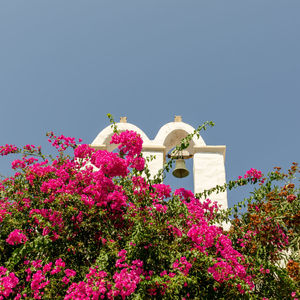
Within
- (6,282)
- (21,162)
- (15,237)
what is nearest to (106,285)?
(6,282)

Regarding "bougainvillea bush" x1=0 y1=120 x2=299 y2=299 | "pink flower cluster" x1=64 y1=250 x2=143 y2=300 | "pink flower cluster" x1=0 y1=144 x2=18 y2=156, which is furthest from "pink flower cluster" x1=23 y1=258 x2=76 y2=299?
"pink flower cluster" x1=0 y1=144 x2=18 y2=156

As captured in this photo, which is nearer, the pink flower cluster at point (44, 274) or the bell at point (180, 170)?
the pink flower cluster at point (44, 274)

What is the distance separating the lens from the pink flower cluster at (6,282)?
3.05m

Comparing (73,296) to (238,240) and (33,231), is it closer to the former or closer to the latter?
(33,231)

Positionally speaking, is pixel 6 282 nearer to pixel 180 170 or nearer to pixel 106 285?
pixel 106 285

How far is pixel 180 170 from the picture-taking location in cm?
657

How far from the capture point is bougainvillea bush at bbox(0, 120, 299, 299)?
310 centimetres

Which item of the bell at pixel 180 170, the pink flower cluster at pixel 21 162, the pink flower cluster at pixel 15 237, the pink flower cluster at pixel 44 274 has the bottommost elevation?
the pink flower cluster at pixel 44 274

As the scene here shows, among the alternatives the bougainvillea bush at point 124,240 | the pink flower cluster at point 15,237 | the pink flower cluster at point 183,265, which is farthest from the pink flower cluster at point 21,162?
the pink flower cluster at point 183,265

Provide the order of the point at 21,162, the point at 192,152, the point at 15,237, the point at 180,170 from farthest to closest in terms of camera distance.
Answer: the point at 192,152 → the point at 180,170 → the point at 21,162 → the point at 15,237

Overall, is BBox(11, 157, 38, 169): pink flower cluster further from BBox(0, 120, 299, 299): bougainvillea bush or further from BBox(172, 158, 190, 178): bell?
BBox(172, 158, 190, 178): bell

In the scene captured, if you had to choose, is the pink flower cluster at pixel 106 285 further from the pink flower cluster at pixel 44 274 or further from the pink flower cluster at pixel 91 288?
the pink flower cluster at pixel 44 274

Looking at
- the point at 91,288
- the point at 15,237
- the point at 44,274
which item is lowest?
the point at 91,288

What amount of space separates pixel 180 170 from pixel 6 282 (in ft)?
13.7
